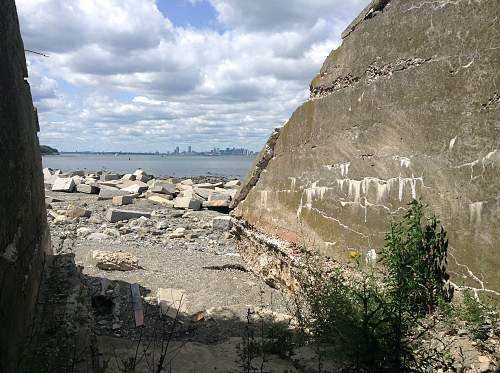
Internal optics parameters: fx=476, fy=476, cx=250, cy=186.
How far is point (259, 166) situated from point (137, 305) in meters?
3.13

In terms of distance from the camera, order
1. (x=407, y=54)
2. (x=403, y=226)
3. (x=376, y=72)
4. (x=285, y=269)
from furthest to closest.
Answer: (x=285, y=269) → (x=376, y=72) → (x=407, y=54) → (x=403, y=226)

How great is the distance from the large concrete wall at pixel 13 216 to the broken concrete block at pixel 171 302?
2.36m

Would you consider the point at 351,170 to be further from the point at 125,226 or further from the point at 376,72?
the point at 125,226

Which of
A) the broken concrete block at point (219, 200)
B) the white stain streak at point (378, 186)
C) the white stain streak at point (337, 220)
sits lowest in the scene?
the broken concrete block at point (219, 200)

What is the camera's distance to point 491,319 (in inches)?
151

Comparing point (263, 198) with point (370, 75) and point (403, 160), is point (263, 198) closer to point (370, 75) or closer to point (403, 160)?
point (370, 75)

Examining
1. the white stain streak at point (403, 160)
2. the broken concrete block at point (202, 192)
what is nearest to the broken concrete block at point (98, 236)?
the broken concrete block at point (202, 192)

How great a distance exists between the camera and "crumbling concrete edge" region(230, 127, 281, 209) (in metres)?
7.75

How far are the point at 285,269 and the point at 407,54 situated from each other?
330 centimetres

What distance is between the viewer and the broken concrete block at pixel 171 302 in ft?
20.0

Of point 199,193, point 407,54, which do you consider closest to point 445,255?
point 407,54

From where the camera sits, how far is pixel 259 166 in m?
8.03

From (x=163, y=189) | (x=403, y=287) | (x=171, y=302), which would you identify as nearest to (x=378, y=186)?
(x=403, y=287)

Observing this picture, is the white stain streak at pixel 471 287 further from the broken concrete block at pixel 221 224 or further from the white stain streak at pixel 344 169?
the broken concrete block at pixel 221 224
